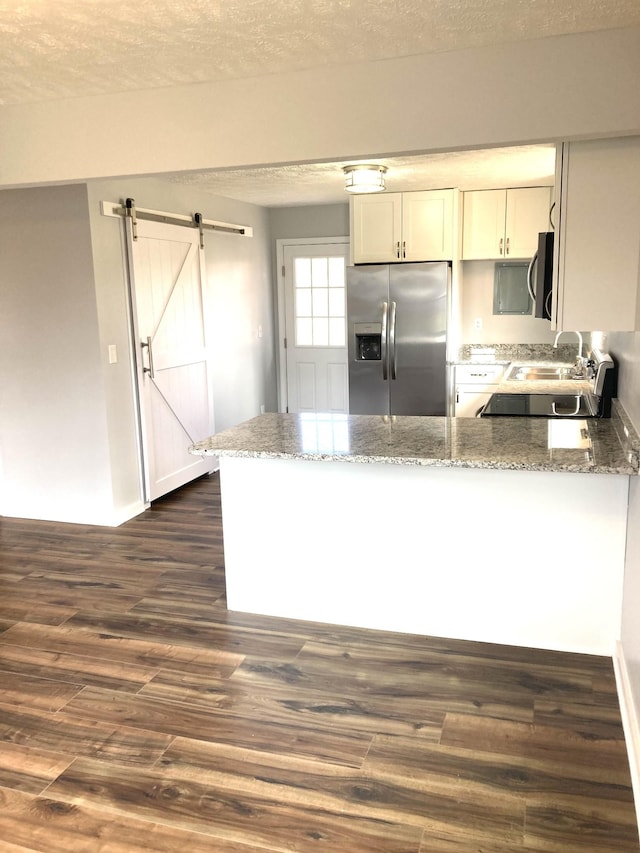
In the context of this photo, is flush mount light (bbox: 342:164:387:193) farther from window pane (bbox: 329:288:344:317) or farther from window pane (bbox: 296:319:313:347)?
window pane (bbox: 296:319:313:347)

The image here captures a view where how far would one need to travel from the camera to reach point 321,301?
7.04 m

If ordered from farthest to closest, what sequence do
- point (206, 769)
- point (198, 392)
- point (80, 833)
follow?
point (198, 392)
point (206, 769)
point (80, 833)

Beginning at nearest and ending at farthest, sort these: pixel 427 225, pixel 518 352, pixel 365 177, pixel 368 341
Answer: pixel 365 177 → pixel 427 225 → pixel 368 341 → pixel 518 352

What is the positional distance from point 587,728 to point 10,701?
A: 209 centimetres

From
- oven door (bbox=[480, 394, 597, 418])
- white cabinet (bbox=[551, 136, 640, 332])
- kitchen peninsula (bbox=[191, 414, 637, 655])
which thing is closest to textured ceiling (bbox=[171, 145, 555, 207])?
oven door (bbox=[480, 394, 597, 418])

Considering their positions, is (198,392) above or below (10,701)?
above

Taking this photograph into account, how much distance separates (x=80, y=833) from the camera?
2000 millimetres

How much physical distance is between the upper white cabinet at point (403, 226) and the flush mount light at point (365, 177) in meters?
1.05

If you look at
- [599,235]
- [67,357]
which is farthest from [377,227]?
[599,235]

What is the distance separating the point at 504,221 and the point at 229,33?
12.8 feet

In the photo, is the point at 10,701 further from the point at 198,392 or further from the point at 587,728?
the point at 198,392

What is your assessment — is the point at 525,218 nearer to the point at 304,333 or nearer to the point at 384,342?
the point at 384,342

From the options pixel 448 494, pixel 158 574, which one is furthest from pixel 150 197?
pixel 448 494

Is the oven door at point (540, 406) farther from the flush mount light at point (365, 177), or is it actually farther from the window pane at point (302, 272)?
the window pane at point (302, 272)
